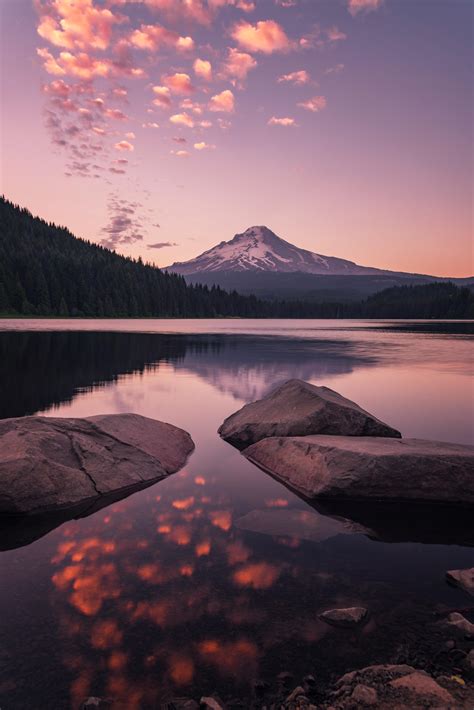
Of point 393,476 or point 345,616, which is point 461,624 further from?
point 393,476

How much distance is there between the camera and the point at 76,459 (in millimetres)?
9227

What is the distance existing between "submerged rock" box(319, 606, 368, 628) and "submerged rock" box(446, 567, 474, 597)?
1546 mm

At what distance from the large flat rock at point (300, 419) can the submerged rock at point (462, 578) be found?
5.91 m

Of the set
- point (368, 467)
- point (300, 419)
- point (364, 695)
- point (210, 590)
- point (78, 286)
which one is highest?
point (78, 286)

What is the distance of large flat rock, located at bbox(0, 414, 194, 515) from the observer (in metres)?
8.00

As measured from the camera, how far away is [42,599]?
530cm

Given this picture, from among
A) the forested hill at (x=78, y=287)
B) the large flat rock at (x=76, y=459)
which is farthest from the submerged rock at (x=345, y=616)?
the forested hill at (x=78, y=287)

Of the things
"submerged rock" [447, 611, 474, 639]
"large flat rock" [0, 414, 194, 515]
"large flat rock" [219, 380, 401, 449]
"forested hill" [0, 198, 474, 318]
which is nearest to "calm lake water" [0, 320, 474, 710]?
"submerged rock" [447, 611, 474, 639]

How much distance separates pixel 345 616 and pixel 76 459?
619cm

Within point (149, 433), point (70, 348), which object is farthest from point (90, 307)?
point (149, 433)

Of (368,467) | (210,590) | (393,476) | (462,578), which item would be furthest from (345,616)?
(393,476)

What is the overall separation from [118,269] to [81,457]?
176040mm

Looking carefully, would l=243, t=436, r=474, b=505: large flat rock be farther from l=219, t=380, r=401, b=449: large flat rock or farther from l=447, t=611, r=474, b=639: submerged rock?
l=447, t=611, r=474, b=639: submerged rock

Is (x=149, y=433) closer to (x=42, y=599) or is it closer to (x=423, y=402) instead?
(x=42, y=599)
